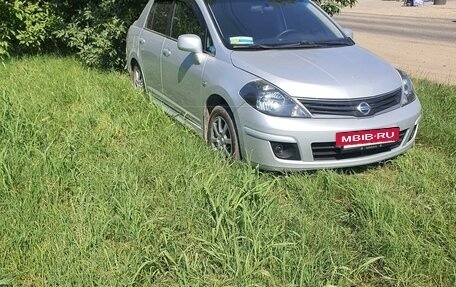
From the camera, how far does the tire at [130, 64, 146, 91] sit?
6194 mm

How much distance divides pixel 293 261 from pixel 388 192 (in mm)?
1247

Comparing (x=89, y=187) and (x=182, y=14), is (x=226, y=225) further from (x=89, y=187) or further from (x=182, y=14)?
(x=182, y=14)

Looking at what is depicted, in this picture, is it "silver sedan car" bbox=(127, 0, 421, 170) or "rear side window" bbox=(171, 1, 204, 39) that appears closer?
"silver sedan car" bbox=(127, 0, 421, 170)

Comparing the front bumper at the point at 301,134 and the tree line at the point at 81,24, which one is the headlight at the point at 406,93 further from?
the tree line at the point at 81,24

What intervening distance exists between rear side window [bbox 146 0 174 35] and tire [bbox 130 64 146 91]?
2.11 ft

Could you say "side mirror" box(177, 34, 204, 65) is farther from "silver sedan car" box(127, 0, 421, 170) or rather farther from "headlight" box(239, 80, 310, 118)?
"headlight" box(239, 80, 310, 118)

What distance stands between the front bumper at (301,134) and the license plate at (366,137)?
32 millimetres

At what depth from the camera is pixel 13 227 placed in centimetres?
284

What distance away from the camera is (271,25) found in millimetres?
4586

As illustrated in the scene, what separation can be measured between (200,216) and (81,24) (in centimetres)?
660

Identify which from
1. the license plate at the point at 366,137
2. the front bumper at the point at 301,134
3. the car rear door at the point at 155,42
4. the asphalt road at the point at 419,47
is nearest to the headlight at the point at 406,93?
the front bumper at the point at 301,134

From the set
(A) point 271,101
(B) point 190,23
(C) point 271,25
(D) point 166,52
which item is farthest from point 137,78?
(A) point 271,101

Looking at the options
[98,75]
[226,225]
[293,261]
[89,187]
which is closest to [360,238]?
[293,261]

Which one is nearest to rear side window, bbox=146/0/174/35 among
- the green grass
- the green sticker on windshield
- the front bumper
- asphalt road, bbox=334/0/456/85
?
the green sticker on windshield
